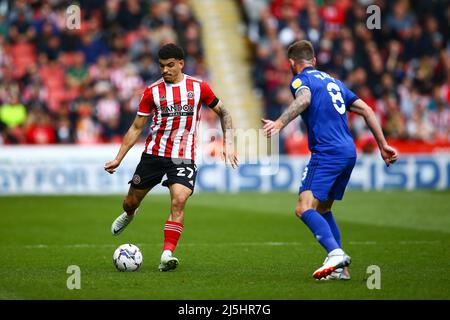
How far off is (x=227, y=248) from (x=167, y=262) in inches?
95.1

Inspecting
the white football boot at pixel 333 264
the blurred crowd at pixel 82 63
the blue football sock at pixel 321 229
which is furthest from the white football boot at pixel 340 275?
the blurred crowd at pixel 82 63

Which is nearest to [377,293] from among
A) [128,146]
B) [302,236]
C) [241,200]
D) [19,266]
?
[128,146]

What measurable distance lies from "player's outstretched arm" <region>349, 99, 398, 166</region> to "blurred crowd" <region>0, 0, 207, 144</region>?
13860 millimetres

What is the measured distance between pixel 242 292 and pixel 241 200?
11.9 meters

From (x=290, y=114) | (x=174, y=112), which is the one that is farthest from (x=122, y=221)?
(x=290, y=114)

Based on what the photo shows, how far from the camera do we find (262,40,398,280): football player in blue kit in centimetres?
834

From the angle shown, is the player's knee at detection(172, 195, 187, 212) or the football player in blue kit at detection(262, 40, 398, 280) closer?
the football player in blue kit at detection(262, 40, 398, 280)

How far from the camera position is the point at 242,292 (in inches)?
300

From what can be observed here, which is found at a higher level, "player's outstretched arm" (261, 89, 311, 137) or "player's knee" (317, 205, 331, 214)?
"player's outstretched arm" (261, 89, 311, 137)

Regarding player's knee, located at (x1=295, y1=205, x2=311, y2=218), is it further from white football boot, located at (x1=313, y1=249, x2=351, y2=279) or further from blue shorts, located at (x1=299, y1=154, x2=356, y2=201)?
white football boot, located at (x1=313, y1=249, x2=351, y2=279)

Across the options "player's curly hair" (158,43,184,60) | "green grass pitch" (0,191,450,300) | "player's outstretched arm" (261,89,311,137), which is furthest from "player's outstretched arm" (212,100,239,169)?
"player's outstretched arm" (261,89,311,137)

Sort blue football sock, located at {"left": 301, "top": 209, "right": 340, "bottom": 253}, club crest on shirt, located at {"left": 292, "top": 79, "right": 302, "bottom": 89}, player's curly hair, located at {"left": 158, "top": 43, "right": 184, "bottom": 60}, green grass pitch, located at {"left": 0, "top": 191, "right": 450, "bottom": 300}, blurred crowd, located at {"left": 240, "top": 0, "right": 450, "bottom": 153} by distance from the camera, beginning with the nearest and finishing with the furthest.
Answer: green grass pitch, located at {"left": 0, "top": 191, "right": 450, "bottom": 300}, blue football sock, located at {"left": 301, "top": 209, "right": 340, "bottom": 253}, club crest on shirt, located at {"left": 292, "top": 79, "right": 302, "bottom": 89}, player's curly hair, located at {"left": 158, "top": 43, "right": 184, "bottom": 60}, blurred crowd, located at {"left": 240, "top": 0, "right": 450, "bottom": 153}

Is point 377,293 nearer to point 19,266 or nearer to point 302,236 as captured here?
point 19,266

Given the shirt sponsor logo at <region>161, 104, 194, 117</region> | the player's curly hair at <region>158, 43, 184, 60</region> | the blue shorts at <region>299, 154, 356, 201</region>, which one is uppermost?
the player's curly hair at <region>158, 43, 184, 60</region>
